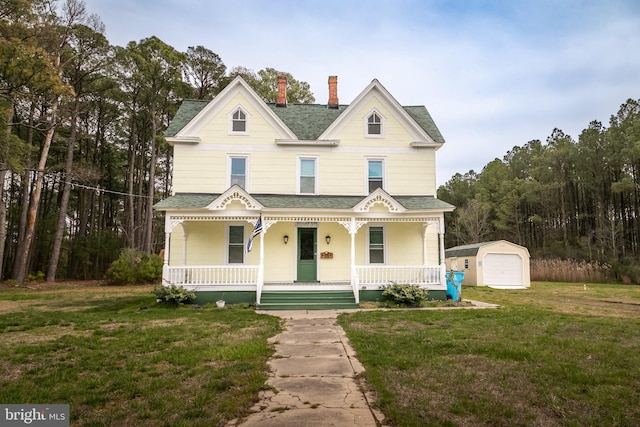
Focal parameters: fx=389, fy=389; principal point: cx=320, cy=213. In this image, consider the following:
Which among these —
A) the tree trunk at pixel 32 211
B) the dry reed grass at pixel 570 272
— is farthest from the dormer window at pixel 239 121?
the dry reed grass at pixel 570 272

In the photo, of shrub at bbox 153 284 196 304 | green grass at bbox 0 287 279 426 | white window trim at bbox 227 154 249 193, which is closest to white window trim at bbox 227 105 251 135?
white window trim at bbox 227 154 249 193

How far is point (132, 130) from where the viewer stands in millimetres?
29609

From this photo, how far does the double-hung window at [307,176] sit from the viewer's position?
52.2 ft

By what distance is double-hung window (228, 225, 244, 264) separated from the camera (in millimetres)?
14989

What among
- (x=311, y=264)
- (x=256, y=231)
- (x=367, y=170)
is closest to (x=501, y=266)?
(x=367, y=170)

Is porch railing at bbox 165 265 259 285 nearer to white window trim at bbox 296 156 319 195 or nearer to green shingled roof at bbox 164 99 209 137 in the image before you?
white window trim at bbox 296 156 319 195

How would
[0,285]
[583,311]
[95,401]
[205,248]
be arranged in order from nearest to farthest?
[95,401] → [583,311] → [205,248] → [0,285]

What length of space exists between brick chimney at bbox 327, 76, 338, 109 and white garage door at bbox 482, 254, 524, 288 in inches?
479

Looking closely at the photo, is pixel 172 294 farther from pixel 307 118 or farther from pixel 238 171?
pixel 307 118

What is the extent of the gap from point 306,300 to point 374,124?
794 cm

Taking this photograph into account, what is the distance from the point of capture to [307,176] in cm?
1598

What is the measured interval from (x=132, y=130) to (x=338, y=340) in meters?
28.0

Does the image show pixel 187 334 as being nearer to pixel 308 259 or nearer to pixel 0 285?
pixel 308 259

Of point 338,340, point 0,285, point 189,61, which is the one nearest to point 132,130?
point 189,61
